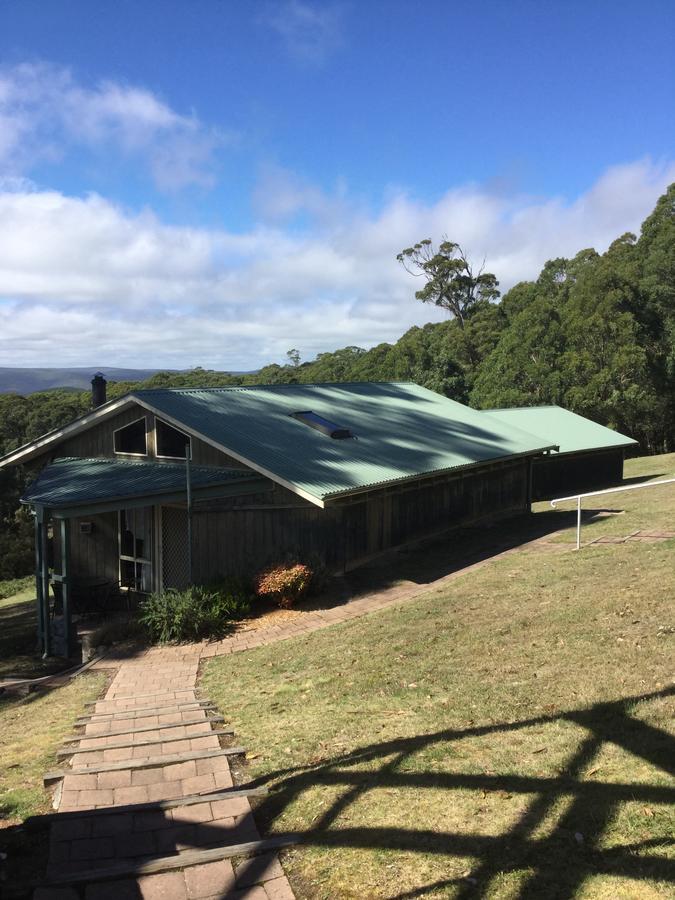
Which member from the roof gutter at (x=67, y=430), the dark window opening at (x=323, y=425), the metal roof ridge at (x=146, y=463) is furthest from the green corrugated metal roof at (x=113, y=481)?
the dark window opening at (x=323, y=425)

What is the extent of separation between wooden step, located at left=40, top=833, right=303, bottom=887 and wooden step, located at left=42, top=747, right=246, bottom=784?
144 cm

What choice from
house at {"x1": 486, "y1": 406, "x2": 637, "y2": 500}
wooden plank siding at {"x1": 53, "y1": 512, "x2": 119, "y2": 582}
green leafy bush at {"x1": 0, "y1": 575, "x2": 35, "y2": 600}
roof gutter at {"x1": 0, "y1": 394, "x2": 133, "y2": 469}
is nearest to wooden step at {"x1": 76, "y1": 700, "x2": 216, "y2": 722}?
wooden plank siding at {"x1": 53, "y1": 512, "x2": 119, "y2": 582}

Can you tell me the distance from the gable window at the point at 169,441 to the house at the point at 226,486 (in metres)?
0.03

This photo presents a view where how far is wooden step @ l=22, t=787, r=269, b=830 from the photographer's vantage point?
16.4ft

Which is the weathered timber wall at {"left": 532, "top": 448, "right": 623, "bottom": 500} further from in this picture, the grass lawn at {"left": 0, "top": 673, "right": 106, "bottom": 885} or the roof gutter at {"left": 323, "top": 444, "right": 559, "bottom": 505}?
the grass lawn at {"left": 0, "top": 673, "right": 106, "bottom": 885}

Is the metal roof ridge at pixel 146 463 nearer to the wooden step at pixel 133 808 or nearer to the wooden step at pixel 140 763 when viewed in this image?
the wooden step at pixel 140 763

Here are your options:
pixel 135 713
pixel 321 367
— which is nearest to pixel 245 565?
pixel 135 713

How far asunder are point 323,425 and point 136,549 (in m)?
5.44

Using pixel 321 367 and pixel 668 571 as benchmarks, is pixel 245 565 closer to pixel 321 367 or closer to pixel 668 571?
pixel 668 571

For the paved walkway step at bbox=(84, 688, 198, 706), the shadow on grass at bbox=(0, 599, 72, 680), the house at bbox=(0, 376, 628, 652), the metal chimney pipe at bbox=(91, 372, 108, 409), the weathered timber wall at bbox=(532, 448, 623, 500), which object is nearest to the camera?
the paved walkway step at bbox=(84, 688, 198, 706)

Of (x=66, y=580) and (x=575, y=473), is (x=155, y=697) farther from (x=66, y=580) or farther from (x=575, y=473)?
(x=575, y=473)

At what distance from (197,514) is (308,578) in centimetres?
273

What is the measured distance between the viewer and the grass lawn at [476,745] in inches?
165

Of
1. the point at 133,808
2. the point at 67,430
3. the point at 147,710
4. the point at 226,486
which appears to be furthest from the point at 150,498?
the point at 133,808
